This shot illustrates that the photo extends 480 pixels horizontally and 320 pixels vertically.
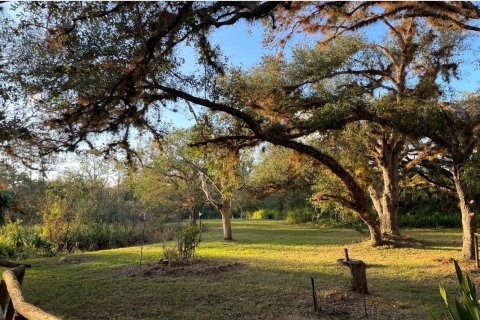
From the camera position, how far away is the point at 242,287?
8492 mm

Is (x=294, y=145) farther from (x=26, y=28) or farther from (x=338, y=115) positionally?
(x=26, y=28)

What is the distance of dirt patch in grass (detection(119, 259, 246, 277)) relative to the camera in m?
10.2

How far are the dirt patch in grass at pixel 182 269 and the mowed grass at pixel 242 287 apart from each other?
199mm

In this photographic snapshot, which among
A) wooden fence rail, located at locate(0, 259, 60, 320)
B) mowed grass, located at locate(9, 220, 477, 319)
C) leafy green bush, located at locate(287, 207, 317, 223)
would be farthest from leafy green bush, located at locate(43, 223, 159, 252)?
wooden fence rail, located at locate(0, 259, 60, 320)

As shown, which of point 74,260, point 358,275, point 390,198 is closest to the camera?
point 358,275

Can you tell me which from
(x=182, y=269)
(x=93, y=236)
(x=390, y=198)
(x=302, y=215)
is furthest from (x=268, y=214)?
(x=182, y=269)

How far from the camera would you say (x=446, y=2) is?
929 centimetres

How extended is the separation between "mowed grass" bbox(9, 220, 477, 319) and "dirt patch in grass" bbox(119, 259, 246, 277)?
0.65 ft

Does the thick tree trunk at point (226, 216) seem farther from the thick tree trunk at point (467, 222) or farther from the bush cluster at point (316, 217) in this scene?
the thick tree trunk at point (467, 222)

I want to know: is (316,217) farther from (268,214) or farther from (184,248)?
(184,248)

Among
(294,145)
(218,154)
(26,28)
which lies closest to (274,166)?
(218,154)

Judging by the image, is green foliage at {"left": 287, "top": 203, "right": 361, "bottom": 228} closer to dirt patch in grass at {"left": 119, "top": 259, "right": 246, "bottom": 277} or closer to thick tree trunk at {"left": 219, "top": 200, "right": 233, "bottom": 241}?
thick tree trunk at {"left": 219, "top": 200, "right": 233, "bottom": 241}

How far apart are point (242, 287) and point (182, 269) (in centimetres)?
251

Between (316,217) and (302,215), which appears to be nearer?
(316,217)
